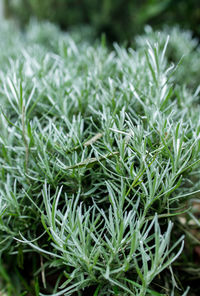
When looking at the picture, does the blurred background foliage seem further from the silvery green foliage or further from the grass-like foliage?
the grass-like foliage

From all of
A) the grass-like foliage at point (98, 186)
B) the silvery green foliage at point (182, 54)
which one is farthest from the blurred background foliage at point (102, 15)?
the grass-like foliage at point (98, 186)

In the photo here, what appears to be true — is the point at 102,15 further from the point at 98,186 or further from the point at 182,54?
the point at 98,186

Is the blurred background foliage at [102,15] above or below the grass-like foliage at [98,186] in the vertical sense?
above

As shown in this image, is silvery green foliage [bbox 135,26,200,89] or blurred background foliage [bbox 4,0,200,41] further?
blurred background foliage [bbox 4,0,200,41]

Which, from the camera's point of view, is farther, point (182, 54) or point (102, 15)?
point (102, 15)

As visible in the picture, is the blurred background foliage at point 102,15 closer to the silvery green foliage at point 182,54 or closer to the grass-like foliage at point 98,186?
the silvery green foliage at point 182,54

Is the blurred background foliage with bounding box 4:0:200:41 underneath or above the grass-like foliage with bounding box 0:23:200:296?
above

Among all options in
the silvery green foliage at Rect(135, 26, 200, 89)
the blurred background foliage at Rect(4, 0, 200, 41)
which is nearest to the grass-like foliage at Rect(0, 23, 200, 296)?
the silvery green foliage at Rect(135, 26, 200, 89)

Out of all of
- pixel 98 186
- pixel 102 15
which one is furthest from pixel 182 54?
pixel 102 15

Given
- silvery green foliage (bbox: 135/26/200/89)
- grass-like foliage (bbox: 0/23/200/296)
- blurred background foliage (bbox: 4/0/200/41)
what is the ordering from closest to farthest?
grass-like foliage (bbox: 0/23/200/296) → silvery green foliage (bbox: 135/26/200/89) → blurred background foliage (bbox: 4/0/200/41)
